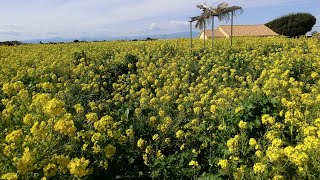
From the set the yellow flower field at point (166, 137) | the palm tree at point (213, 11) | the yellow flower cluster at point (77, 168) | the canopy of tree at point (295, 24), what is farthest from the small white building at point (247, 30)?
the yellow flower cluster at point (77, 168)

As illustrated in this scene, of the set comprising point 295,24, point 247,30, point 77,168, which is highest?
point 295,24

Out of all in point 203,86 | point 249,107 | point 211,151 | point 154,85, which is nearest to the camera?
point 211,151

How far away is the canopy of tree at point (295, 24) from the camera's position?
3666 cm

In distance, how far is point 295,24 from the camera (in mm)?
36594

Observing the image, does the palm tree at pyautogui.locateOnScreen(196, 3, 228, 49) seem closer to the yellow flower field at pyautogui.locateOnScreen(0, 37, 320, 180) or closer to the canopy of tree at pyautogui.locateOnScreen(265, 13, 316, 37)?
the yellow flower field at pyautogui.locateOnScreen(0, 37, 320, 180)

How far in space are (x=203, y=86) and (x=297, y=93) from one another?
6.86 feet

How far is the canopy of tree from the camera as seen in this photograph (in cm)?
3666

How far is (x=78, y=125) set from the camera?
17.3ft

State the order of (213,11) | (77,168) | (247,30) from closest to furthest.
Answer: (77,168), (213,11), (247,30)

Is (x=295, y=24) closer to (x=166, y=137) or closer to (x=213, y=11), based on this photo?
(x=213, y=11)

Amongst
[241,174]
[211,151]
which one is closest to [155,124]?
[211,151]

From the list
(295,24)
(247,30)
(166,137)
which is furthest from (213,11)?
(295,24)

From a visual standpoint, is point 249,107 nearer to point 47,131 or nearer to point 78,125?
point 78,125

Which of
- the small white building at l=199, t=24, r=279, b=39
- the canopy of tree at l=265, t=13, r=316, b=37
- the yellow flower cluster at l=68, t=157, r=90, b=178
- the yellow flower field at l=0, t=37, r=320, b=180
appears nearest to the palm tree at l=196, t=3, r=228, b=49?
the yellow flower field at l=0, t=37, r=320, b=180
